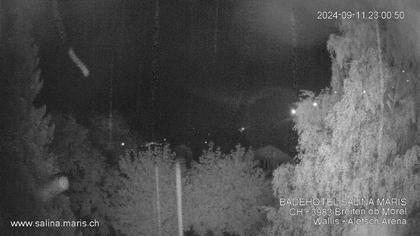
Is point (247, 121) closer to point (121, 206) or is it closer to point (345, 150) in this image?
point (121, 206)

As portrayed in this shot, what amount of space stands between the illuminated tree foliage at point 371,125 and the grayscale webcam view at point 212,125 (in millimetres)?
20

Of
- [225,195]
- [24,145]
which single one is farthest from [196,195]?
[24,145]

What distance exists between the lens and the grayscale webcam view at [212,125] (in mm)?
7316

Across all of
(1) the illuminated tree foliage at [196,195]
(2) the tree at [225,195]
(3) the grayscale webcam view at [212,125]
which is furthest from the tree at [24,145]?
(2) the tree at [225,195]

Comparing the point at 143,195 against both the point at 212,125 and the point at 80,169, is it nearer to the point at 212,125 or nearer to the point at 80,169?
the point at 80,169

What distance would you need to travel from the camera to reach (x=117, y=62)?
1505 centimetres

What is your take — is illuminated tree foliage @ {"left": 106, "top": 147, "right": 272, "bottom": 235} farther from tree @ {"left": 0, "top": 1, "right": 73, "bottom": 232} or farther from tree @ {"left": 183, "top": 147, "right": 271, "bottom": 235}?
tree @ {"left": 0, "top": 1, "right": 73, "bottom": 232}

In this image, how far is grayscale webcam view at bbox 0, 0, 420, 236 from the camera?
7.32 metres

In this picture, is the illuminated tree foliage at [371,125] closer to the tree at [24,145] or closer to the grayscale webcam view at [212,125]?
the grayscale webcam view at [212,125]

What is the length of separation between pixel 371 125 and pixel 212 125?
1099cm

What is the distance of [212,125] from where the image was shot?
18188mm

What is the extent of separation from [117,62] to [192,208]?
491 centimetres

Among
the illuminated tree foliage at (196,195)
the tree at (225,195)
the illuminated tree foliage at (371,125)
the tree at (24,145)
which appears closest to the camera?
the illuminated tree foliage at (371,125)

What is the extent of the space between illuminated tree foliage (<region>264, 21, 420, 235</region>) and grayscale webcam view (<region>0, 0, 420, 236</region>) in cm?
2
